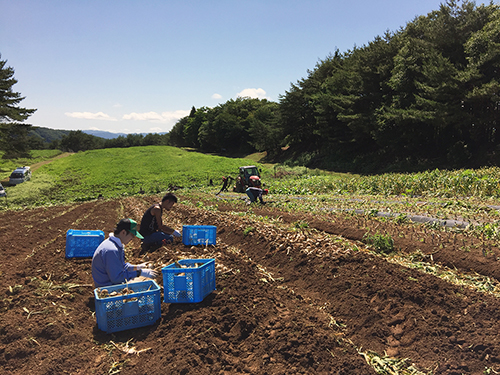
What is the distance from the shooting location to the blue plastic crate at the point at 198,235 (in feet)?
25.2

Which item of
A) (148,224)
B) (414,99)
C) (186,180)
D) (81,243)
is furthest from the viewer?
(186,180)

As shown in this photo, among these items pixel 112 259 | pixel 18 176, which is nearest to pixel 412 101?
pixel 112 259

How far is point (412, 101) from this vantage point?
92.7 feet

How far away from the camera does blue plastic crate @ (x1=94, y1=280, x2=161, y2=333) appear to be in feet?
Answer: 14.3

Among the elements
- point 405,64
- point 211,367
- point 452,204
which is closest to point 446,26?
point 405,64

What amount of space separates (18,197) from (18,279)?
24.6 metres

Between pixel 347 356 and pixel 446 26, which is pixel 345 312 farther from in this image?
pixel 446 26

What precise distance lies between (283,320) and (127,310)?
2.17 m

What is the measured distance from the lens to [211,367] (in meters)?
3.79

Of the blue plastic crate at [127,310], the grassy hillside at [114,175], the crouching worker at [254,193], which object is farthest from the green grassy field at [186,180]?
the blue plastic crate at [127,310]

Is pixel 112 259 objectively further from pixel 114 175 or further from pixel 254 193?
pixel 114 175

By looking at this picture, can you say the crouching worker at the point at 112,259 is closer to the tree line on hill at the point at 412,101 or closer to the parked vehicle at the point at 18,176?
the tree line on hill at the point at 412,101

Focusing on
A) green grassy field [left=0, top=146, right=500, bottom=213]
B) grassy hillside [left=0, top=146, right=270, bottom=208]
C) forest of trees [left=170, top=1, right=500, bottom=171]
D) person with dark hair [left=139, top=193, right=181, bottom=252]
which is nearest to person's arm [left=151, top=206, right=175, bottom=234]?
person with dark hair [left=139, top=193, right=181, bottom=252]

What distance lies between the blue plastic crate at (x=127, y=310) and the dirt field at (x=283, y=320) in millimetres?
124
